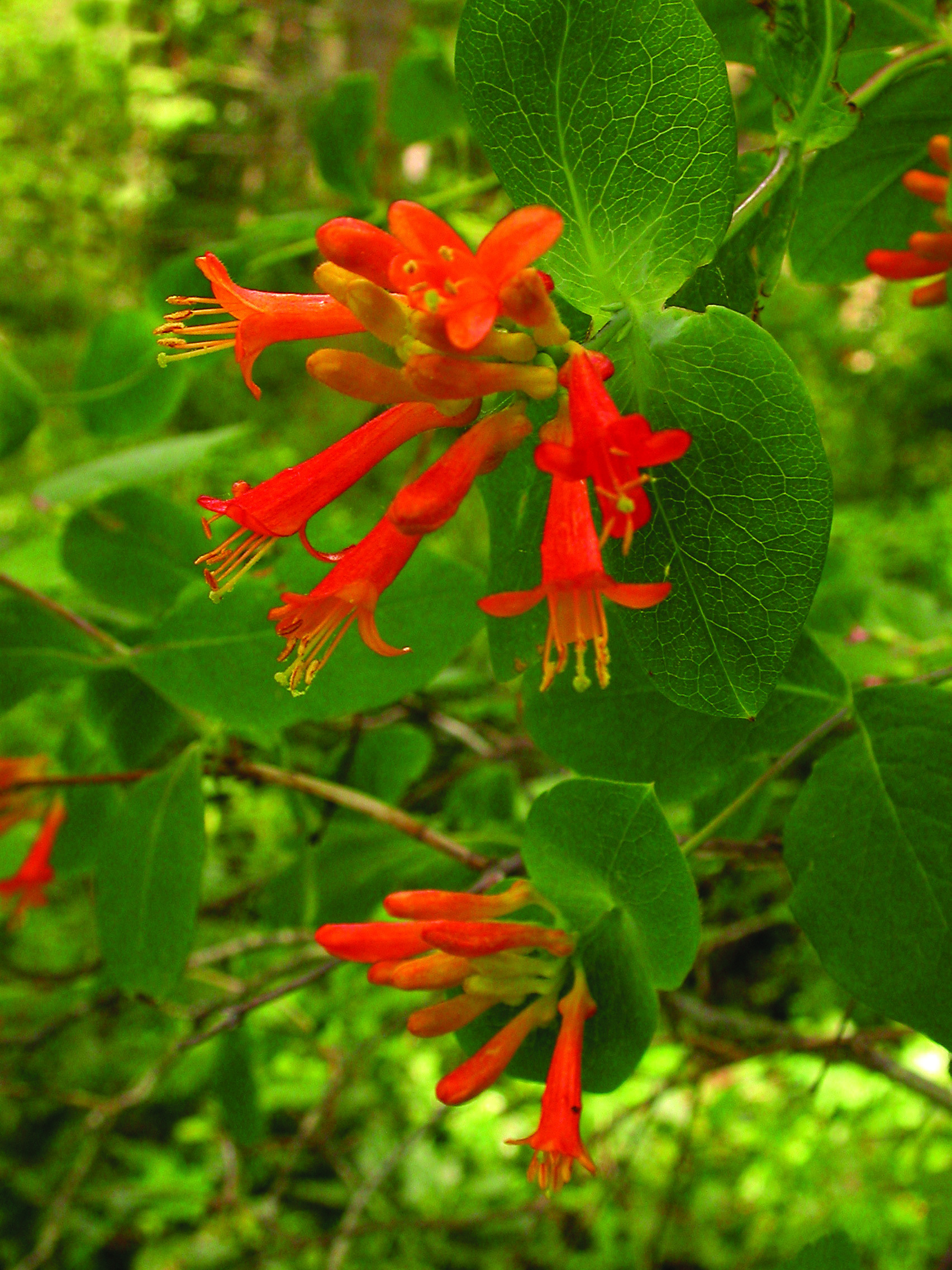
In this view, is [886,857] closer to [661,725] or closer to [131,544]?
[661,725]

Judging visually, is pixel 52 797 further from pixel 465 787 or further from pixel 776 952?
pixel 776 952

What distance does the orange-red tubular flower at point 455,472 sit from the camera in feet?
1.09

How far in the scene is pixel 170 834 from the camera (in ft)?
1.90

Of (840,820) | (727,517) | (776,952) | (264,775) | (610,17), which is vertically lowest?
(776,952)

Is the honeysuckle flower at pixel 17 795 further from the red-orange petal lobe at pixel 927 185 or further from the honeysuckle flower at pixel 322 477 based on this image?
the red-orange petal lobe at pixel 927 185

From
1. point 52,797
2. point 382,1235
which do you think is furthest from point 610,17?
point 382,1235

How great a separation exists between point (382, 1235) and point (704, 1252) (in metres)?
0.52

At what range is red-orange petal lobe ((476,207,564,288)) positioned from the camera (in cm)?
29

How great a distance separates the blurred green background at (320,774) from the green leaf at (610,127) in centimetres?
39

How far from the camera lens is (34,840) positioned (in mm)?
920

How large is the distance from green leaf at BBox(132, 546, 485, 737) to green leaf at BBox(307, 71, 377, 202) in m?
0.47

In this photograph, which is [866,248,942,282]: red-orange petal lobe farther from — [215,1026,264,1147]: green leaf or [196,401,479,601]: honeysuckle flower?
[215,1026,264,1147]: green leaf

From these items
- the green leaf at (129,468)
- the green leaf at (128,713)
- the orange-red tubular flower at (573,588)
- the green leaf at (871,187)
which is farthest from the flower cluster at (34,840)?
the green leaf at (871,187)

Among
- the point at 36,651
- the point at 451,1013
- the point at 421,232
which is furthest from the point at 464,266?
the point at 36,651
